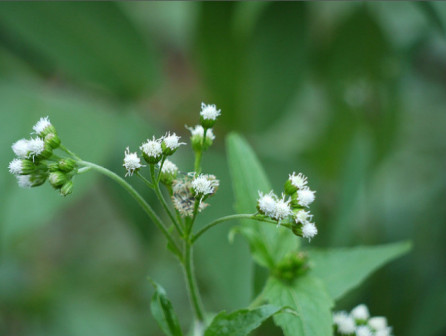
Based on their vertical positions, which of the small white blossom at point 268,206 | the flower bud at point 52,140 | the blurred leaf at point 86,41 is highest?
the blurred leaf at point 86,41

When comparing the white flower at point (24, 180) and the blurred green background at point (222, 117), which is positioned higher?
the blurred green background at point (222, 117)

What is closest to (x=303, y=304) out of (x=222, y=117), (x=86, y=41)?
(x=222, y=117)

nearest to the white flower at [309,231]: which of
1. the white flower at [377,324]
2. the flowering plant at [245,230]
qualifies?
the flowering plant at [245,230]

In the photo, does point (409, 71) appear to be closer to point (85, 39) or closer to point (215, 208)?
point (215, 208)

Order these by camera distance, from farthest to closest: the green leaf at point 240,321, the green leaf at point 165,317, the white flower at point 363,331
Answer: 1. the white flower at point 363,331
2. the green leaf at point 165,317
3. the green leaf at point 240,321

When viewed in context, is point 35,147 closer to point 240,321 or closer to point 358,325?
point 240,321

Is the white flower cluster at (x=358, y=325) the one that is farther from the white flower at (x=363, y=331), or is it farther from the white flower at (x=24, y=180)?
the white flower at (x=24, y=180)

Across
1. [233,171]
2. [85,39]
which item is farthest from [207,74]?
[233,171]

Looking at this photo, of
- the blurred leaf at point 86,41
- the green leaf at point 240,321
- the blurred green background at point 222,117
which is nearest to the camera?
the green leaf at point 240,321

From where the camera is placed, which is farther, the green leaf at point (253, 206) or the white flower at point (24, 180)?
the green leaf at point (253, 206)
